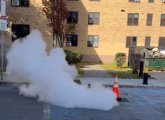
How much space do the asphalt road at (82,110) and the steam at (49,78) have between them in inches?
14.4

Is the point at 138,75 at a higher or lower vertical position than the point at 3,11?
lower

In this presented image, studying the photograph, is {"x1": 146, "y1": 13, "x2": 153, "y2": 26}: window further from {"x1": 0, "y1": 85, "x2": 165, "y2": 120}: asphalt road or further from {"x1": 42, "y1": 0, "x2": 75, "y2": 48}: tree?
{"x1": 0, "y1": 85, "x2": 165, "y2": 120}: asphalt road

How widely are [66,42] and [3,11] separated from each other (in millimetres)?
20010

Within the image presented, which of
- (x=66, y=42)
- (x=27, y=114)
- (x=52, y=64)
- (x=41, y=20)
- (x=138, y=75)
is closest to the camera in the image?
(x=27, y=114)

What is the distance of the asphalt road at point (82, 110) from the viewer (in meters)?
10.4

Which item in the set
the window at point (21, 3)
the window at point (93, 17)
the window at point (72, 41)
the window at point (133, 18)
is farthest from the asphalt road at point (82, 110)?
the window at point (133, 18)

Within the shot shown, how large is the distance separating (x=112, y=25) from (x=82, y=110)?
27.4 meters

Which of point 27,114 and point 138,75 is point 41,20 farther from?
point 27,114

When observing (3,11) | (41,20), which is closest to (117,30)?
(41,20)

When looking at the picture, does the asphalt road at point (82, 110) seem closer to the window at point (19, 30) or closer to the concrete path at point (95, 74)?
the concrete path at point (95, 74)

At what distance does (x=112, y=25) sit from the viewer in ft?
125

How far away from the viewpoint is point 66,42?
3766 cm

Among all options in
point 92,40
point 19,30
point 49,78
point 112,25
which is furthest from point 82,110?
point 112,25

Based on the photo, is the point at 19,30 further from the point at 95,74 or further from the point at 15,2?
the point at 95,74
